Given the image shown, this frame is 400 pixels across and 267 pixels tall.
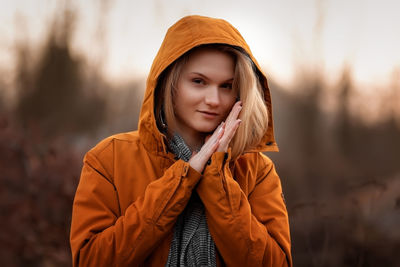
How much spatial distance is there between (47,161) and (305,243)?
2.08 meters

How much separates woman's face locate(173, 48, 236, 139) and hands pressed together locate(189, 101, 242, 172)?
5cm

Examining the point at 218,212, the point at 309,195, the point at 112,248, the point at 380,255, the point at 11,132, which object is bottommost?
the point at 380,255

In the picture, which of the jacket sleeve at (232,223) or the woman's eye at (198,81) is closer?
the jacket sleeve at (232,223)

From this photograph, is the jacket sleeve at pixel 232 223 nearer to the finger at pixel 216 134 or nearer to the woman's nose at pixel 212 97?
the finger at pixel 216 134

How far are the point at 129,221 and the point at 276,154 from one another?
2.00 metres

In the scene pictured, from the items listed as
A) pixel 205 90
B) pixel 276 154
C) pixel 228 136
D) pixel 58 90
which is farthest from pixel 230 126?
pixel 58 90

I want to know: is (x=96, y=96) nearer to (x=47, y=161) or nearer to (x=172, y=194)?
(x=47, y=161)

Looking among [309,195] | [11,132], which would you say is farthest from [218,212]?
[11,132]

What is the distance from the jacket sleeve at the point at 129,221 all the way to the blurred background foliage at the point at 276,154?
1.83m

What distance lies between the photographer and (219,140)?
4.69ft

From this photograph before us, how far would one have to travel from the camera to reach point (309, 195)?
3064 millimetres

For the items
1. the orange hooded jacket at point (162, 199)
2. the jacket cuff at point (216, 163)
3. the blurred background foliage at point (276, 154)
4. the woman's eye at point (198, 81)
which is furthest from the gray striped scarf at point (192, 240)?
the blurred background foliage at point (276, 154)

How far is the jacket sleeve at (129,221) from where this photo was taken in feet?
4.32

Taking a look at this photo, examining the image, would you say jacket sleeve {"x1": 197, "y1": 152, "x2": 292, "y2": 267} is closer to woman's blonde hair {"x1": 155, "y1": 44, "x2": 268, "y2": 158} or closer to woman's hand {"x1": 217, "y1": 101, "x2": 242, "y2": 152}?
woman's hand {"x1": 217, "y1": 101, "x2": 242, "y2": 152}
